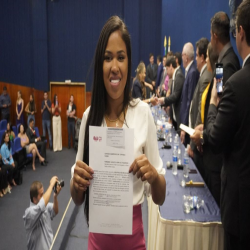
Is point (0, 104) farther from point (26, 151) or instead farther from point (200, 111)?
point (200, 111)

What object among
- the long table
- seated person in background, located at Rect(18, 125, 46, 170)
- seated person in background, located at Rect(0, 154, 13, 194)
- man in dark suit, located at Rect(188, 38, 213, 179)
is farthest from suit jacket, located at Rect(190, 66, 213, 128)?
seated person in background, located at Rect(18, 125, 46, 170)

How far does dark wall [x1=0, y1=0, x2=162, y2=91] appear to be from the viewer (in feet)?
37.9

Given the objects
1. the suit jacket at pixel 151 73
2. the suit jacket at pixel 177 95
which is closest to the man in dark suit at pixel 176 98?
the suit jacket at pixel 177 95

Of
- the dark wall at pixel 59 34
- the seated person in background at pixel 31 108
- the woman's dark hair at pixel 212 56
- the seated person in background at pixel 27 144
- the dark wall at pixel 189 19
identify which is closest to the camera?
the woman's dark hair at pixel 212 56

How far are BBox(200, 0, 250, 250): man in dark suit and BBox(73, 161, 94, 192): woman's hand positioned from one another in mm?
837

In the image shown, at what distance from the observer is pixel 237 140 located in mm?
1698

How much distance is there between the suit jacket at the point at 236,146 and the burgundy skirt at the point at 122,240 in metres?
0.64

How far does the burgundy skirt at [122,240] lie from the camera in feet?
4.18

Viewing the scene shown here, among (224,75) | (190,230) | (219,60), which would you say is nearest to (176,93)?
(219,60)

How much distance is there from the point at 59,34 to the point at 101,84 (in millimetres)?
11124

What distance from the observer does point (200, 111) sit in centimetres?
296

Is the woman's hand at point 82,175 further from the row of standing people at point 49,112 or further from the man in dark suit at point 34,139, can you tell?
the row of standing people at point 49,112

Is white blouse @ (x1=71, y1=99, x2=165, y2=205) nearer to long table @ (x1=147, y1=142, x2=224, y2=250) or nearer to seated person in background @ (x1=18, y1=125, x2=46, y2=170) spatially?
long table @ (x1=147, y1=142, x2=224, y2=250)

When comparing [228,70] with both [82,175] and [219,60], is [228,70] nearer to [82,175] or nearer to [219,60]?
[219,60]
